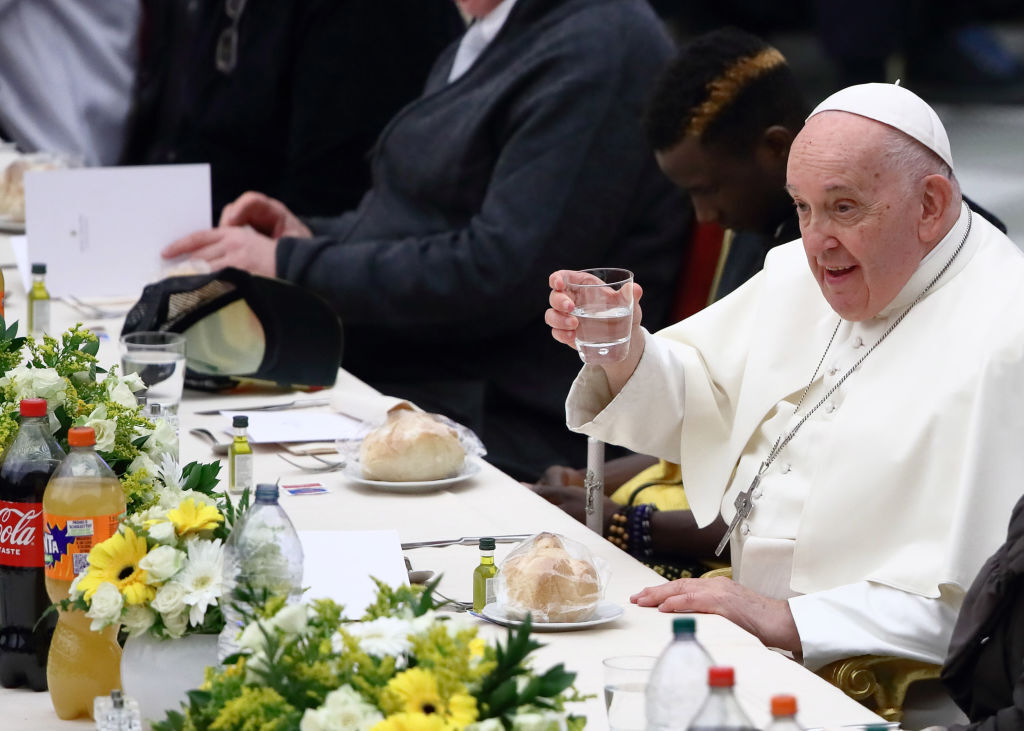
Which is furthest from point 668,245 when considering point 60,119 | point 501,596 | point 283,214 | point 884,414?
point 60,119

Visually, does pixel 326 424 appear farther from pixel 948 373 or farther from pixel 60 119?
pixel 60 119

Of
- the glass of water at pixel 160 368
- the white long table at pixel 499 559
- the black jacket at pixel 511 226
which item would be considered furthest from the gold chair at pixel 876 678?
the black jacket at pixel 511 226

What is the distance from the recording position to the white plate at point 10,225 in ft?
19.4

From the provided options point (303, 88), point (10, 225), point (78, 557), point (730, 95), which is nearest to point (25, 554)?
point (78, 557)

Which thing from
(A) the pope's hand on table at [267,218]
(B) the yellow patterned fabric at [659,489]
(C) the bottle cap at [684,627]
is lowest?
(B) the yellow patterned fabric at [659,489]

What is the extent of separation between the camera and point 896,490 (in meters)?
2.54

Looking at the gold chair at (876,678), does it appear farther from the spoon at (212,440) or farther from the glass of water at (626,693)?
the spoon at (212,440)

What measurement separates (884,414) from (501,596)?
832 mm

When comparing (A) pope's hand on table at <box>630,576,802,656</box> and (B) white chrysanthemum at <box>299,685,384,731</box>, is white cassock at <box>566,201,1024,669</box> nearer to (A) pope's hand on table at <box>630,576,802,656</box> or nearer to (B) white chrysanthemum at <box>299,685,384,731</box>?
(A) pope's hand on table at <box>630,576,802,656</box>

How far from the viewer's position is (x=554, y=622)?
6.97 ft

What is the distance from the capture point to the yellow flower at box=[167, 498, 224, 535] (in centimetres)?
174

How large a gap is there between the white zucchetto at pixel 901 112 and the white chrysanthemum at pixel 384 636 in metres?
1.52

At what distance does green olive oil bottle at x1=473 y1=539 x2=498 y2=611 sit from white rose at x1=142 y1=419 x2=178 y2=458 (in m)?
0.47

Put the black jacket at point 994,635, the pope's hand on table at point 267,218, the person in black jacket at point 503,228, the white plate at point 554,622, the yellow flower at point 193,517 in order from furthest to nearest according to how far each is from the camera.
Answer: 1. the pope's hand on table at point 267,218
2. the person in black jacket at point 503,228
3. the white plate at point 554,622
4. the black jacket at point 994,635
5. the yellow flower at point 193,517
